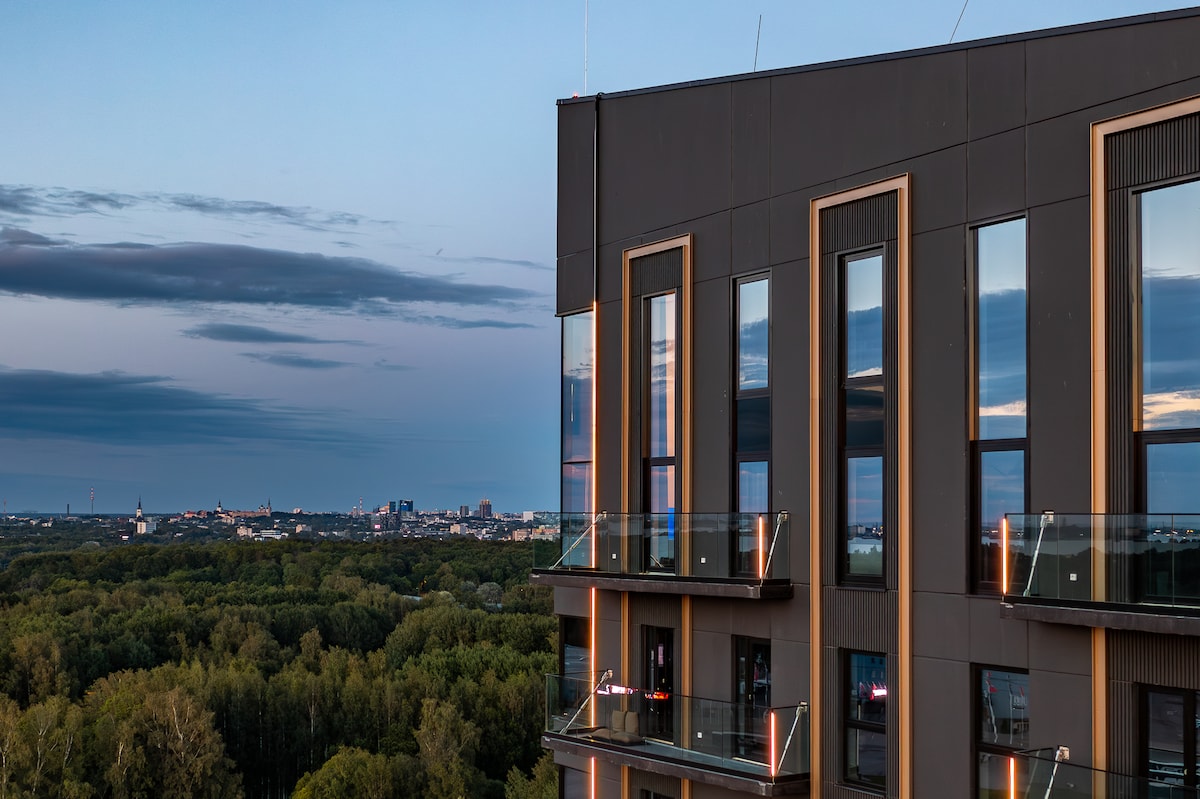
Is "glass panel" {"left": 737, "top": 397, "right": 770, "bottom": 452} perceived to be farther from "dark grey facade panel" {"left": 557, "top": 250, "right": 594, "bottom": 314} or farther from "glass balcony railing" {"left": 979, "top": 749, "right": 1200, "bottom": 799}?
"glass balcony railing" {"left": 979, "top": 749, "right": 1200, "bottom": 799}

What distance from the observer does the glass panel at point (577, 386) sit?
22453 millimetres

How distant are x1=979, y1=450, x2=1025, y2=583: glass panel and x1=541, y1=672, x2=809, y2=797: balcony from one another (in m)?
3.72

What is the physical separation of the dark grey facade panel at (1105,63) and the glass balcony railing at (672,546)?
22.1 ft

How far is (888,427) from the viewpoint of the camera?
16516mm

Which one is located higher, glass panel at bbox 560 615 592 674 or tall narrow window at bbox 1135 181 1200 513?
tall narrow window at bbox 1135 181 1200 513

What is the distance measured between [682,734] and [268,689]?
5430 cm

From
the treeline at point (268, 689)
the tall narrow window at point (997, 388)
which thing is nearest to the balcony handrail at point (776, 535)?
the tall narrow window at point (997, 388)

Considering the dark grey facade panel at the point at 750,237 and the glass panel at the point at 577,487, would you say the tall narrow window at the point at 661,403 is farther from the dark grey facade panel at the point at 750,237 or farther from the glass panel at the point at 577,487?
the dark grey facade panel at the point at 750,237

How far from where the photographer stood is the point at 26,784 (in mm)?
51562

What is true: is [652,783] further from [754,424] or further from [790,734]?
[754,424]

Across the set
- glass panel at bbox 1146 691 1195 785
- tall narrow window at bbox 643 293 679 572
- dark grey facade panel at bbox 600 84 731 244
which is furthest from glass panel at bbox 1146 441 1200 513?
tall narrow window at bbox 643 293 679 572

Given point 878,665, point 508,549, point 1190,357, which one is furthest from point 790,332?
point 508,549

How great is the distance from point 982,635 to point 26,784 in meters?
47.3

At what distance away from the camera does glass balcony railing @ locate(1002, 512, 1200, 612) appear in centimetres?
1220
